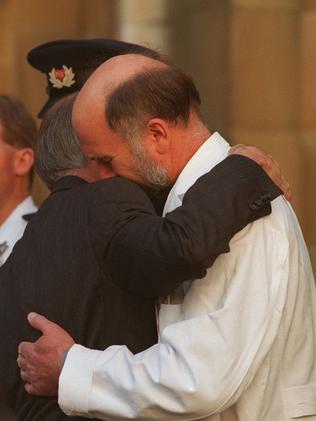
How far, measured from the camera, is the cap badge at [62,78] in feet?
13.6

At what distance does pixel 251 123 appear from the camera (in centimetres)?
619

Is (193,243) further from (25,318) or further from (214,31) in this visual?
(214,31)

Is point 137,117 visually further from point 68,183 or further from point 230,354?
point 230,354

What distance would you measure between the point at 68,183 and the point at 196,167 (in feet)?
1.18

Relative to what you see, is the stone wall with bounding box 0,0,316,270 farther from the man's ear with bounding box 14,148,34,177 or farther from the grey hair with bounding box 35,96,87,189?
the grey hair with bounding box 35,96,87,189

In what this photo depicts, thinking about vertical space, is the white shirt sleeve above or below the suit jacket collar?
below

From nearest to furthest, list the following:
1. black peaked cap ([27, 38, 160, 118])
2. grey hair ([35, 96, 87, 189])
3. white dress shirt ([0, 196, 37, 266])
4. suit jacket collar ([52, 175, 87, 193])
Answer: suit jacket collar ([52, 175, 87, 193])
grey hair ([35, 96, 87, 189])
black peaked cap ([27, 38, 160, 118])
white dress shirt ([0, 196, 37, 266])

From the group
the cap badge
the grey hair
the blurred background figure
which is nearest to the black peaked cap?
the cap badge

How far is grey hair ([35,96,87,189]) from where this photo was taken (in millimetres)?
3627

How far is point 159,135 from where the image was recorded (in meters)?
3.10

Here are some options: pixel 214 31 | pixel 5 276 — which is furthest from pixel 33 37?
pixel 5 276

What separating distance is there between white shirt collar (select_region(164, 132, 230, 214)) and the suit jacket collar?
10.4 inches

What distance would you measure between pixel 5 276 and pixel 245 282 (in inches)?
24.2

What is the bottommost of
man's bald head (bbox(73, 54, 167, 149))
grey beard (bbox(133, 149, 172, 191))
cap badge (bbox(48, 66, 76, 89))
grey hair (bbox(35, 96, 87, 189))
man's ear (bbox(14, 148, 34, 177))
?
man's ear (bbox(14, 148, 34, 177))
